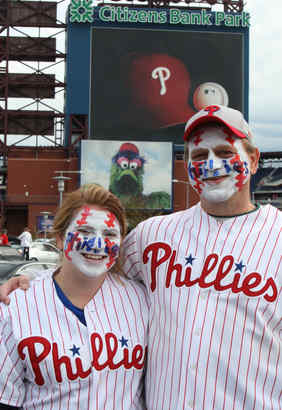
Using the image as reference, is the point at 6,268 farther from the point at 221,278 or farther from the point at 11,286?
the point at 221,278

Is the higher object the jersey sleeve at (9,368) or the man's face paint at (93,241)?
the man's face paint at (93,241)

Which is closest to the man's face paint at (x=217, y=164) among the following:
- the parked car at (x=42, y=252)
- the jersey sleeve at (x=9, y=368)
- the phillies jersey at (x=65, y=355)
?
the phillies jersey at (x=65, y=355)

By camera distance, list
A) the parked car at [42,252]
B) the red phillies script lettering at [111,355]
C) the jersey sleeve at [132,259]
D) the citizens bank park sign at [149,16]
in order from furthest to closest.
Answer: the citizens bank park sign at [149,16] → the parked car at [42,252] → the jersey sleeve at [132,259] → the red phillies script lettering at [111,355]

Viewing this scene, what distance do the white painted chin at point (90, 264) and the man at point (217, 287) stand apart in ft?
0.96

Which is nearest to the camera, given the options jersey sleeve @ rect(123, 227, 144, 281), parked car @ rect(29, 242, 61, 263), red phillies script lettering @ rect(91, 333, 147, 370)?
red phillies script lettering @ rect(91, 333, 147, 370)

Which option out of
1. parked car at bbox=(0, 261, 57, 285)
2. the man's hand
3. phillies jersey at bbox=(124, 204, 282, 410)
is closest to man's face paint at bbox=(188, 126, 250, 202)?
phillies jersey at bbox=(124, 204, 282, 410)

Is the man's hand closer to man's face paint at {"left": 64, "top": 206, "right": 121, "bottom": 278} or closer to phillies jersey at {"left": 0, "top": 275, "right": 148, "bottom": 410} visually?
phillies jersey at {"left": 0, "top": 275, "right": 148, "bottom": 410}

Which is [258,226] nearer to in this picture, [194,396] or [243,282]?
[243,282]

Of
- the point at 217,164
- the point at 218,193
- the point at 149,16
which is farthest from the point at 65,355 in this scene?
the point at 149,16

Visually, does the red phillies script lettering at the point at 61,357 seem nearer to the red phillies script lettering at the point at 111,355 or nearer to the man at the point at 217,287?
the red phillies script lettering at the point at 111,355

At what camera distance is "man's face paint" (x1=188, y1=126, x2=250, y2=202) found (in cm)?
265

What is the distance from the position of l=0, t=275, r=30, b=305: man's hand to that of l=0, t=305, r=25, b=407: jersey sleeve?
0.09 meters

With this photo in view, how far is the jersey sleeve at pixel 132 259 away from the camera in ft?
9.73

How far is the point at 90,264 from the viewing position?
2666 mm
